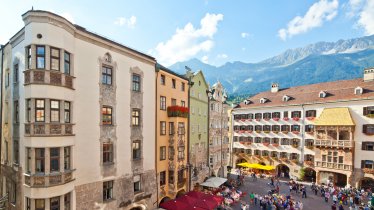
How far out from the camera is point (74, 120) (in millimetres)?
16719

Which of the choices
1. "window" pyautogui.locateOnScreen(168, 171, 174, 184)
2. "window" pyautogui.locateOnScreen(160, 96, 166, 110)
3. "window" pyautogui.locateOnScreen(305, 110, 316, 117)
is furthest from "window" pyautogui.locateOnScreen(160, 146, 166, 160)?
"window" pyautogui.locateOnScreen(305, 110, 316, 117)

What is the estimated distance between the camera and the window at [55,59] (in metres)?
15.1

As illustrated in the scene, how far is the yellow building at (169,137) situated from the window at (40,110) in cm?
1268

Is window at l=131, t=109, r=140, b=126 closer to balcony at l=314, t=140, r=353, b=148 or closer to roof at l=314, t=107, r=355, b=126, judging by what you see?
roof at l=314, t=107, r=355, b=126

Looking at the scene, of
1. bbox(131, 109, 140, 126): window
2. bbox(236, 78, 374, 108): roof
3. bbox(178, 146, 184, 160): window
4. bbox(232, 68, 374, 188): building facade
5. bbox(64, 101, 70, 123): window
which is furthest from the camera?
bbox(236, 78, 374, 108): roof

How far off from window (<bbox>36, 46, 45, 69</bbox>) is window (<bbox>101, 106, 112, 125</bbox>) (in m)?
5.94

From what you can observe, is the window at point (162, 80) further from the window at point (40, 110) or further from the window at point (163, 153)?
the window at point (40, 110)

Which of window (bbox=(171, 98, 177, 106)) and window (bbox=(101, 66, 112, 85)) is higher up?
window (bbox=(101, 66, 112, 85))

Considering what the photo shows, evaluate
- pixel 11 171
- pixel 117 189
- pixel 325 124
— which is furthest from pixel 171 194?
pixel 325 124

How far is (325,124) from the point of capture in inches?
1655

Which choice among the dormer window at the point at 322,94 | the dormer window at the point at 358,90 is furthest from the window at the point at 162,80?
the dormer window at the point at 358,90

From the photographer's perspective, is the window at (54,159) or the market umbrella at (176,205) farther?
the market umbrella at (176,205)

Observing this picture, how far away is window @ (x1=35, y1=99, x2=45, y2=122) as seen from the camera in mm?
14648

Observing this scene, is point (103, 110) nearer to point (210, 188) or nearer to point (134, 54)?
point (134, 54)
